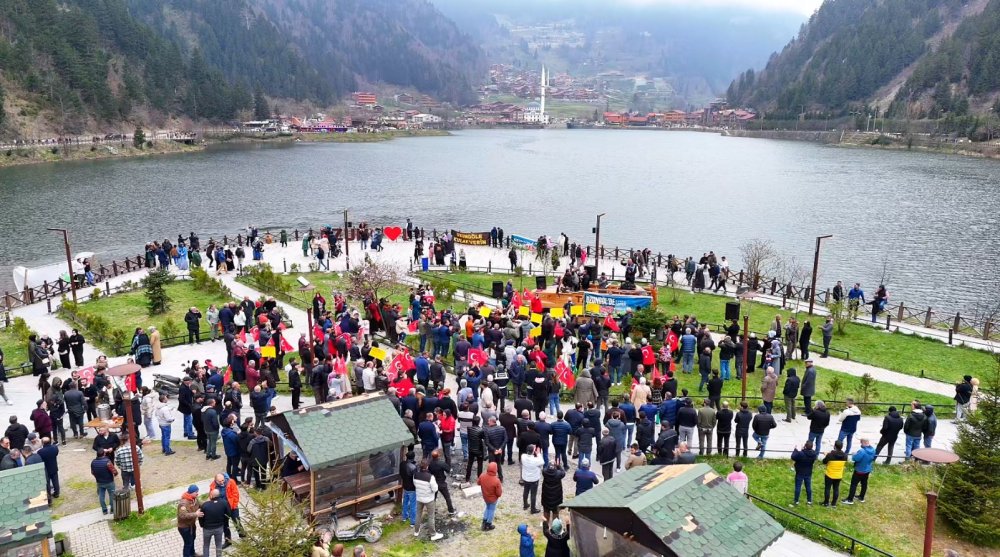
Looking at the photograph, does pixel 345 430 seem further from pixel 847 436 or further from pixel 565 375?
pixel 847 436

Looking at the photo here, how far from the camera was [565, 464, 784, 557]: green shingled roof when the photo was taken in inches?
334

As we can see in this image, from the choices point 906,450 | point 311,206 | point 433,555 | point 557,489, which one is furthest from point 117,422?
point 311,206

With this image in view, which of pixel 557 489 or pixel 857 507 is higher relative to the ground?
pixel 557 489

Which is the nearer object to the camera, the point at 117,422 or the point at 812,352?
the point at 117,422

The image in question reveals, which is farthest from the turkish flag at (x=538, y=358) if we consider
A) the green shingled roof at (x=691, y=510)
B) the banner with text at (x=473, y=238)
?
the banner with text at (x=473, y=238)

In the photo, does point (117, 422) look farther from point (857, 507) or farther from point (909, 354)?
point (909, 354)

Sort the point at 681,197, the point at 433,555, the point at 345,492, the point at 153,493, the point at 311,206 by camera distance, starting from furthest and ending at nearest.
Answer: the point at 681,197 → the point at 311,206 → the point at 153,493 → the point at 345,492 → the point at 433,555

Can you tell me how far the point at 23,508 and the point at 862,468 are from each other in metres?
13.6

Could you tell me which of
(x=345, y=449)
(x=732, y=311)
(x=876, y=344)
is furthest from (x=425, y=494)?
(x=876, y=344)

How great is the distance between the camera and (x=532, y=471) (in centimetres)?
1229

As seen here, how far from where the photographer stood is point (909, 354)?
925 inches

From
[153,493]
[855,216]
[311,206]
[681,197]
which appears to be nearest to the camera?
[153,493]

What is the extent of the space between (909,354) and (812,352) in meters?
3.41

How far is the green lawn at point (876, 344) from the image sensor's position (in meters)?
22.1
